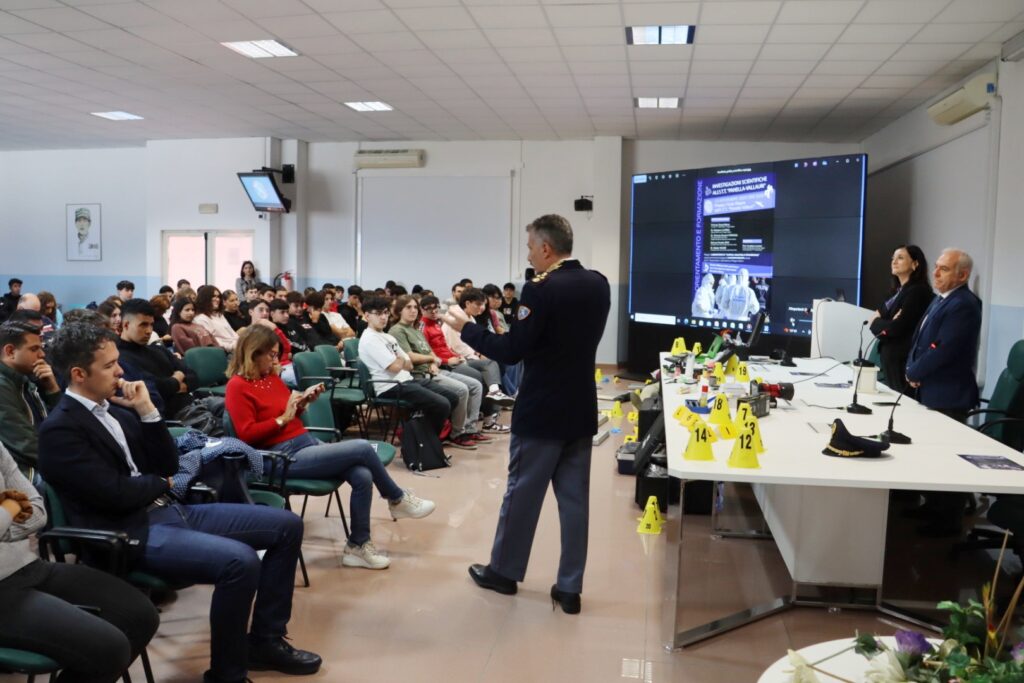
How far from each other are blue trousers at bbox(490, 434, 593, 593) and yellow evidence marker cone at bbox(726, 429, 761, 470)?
2.18 feet

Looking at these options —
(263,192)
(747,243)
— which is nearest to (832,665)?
(747,243)

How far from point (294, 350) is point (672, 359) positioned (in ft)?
11.3

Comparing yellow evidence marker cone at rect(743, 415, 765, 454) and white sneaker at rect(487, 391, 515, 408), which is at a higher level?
yellow evidence marker cone at rect(743, 415, 765, 454)

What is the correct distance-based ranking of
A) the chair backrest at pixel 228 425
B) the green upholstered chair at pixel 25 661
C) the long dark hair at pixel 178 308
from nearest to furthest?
1. the green upholstered chair at pixel 25 661
2. the chair backrest at pixel 228 425
3. the long dark hair at pixel 178 308

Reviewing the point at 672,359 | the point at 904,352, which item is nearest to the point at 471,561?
the point at 672,359

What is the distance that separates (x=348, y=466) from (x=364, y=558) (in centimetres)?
46

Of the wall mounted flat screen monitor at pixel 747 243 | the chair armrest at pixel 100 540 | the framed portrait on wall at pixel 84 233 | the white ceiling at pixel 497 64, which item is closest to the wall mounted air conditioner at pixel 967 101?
the white ceiling at pixel 497 64

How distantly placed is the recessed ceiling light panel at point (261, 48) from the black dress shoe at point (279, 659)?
566 cm

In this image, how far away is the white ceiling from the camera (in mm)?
5852

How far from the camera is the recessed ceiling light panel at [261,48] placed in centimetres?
689

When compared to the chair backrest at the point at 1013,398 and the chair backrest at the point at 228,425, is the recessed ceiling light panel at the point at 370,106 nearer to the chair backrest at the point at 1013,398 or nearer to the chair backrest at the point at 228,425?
the chair backrest at the point at 228,425

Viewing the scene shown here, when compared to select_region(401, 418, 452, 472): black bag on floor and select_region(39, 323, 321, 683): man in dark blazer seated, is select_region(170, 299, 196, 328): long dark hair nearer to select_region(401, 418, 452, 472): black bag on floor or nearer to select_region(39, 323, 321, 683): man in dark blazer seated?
select_region(401, 418, 452, 472): black bag on floor

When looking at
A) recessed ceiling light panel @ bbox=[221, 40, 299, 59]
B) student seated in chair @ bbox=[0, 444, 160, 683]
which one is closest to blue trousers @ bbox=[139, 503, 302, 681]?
student seated in chair @ bbox=[0, 444, 160, 683]

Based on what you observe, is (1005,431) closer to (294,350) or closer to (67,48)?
(294,350)
